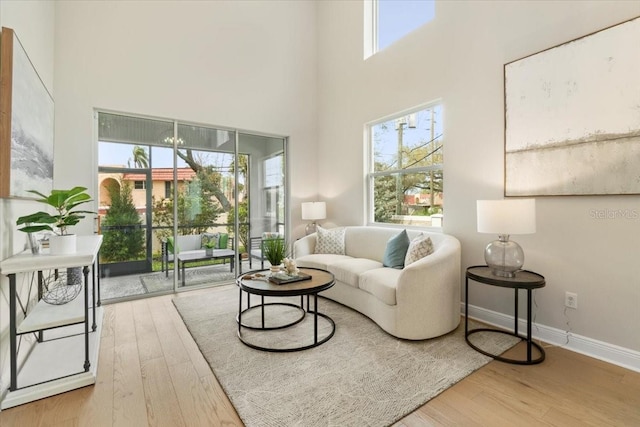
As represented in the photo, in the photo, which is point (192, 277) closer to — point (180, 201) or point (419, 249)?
point (180, 201)

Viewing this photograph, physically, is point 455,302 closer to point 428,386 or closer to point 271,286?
point 428,386

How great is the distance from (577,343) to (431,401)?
1.49 metres

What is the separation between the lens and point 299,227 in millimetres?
5203

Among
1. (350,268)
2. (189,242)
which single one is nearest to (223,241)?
(189,242)

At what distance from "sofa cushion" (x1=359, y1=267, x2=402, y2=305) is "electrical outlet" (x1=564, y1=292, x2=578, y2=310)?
1310 mm

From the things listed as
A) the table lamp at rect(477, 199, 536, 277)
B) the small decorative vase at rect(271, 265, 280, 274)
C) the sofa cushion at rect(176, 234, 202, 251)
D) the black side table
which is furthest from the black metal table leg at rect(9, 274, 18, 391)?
the table lamp at rect(477, 199, 536, 277)

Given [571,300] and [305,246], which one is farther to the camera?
[305,246]

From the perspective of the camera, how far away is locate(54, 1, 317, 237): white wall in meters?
3.45

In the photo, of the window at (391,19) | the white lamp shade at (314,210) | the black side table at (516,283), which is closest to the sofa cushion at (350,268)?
the black side table at (516,283)

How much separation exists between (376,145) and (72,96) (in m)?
3.78

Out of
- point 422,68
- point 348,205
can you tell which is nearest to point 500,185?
point 422,68

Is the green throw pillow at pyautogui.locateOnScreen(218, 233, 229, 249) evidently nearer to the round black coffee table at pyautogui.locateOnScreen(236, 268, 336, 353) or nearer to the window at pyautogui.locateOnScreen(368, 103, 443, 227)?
the round black coffee table at pyautogui.locateOnScreen(236, 268, 336, 353)

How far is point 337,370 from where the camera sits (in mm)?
2094

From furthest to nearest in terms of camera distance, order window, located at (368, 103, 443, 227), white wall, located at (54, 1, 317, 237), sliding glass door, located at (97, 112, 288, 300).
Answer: sliding glass door, located at (97, 112, 288, 300) < window, located at (368, 103, 443, 227) < white wall, located at (54, 1, 317, 237)
